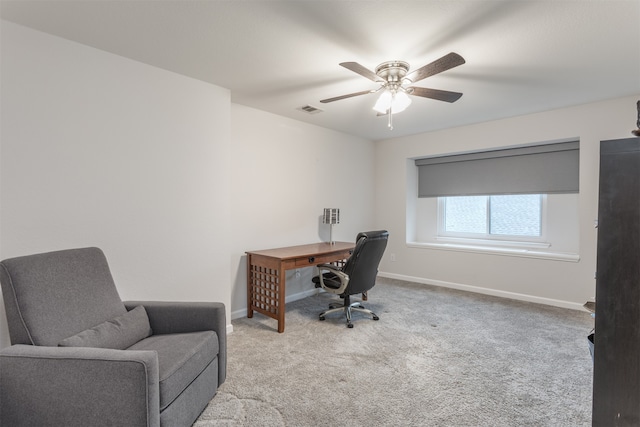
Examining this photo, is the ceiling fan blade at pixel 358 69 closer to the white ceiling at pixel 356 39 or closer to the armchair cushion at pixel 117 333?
the white ceiling at pixel 356 39

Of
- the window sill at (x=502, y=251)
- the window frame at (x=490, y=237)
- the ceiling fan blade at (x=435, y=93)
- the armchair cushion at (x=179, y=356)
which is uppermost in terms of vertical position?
the ceiling fan blade at (x=435, y=93)

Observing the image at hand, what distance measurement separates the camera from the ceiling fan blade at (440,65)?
1.79m

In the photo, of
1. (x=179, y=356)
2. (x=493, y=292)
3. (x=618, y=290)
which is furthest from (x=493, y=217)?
(x=179, y=356)

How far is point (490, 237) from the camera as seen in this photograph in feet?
14.8

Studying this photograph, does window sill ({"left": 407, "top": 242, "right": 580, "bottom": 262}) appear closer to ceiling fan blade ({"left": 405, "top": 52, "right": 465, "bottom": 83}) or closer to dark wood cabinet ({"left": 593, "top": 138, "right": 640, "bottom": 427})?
ceiling fan blade ({"left": 405, "top": 52, "right": 465, "bottom": 83})

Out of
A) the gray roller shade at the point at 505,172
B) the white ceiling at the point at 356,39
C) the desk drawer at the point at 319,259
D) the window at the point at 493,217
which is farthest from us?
the window at the point at 493,217

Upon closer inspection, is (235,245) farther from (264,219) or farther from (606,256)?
(606,256)

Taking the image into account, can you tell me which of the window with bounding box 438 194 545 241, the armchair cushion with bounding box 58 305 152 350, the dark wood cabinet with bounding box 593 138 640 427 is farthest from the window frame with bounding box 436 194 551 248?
the armchair cushion with bounding box 58 305 152 350

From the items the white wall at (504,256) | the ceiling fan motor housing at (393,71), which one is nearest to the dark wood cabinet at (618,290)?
the ceiling fan motor housing at (393,71)

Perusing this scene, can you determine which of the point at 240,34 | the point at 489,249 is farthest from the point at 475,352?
the point at 240,34

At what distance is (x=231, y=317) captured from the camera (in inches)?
131

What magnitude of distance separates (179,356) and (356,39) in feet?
7.18

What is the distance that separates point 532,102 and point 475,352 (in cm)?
266

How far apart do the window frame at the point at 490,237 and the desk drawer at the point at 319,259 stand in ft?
6.75
